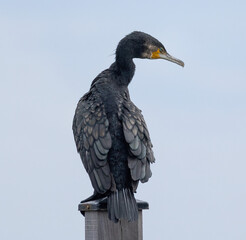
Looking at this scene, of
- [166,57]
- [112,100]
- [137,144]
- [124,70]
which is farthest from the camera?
[166,57]

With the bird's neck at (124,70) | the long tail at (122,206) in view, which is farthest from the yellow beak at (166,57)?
the long tail at (122,206)

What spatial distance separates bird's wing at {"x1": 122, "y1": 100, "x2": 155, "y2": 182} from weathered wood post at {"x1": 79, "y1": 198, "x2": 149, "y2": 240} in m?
0.39

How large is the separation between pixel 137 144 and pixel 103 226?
0.78m

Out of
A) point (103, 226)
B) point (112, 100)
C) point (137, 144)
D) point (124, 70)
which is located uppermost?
point (124, 70)

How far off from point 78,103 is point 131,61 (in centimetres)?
69

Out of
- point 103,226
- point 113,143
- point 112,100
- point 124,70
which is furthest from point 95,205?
point 124,70

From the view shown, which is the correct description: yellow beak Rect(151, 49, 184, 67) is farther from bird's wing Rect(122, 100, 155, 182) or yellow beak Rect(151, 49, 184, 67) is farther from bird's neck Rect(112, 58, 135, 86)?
bird's wing Rect(122, 100, 155, 182)

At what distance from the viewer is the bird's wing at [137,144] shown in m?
4.69

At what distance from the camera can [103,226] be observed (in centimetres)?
440

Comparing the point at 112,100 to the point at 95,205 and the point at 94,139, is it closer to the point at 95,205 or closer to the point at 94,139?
the point at 94,139

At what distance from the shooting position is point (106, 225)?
441 cm

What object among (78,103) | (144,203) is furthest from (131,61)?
(144,203)

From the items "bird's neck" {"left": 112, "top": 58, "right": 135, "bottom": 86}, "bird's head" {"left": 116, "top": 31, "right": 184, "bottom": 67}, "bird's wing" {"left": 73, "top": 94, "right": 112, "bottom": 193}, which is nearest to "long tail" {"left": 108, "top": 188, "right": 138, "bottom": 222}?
"bird's wing" {"left": 73, "top": 94, "right": 112, "bottom": 193}

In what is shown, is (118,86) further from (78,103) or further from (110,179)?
(110,179)
